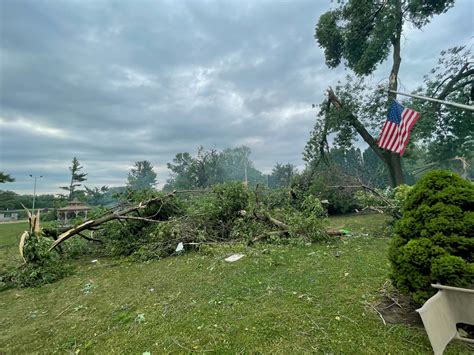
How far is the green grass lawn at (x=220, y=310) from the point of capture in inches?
82.0

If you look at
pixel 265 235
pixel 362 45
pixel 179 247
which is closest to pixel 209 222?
pixel 179 247

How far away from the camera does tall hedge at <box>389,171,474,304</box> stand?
6.32 ft

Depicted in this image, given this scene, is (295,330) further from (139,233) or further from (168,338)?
(139,233)

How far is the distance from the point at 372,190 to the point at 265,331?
6.21m

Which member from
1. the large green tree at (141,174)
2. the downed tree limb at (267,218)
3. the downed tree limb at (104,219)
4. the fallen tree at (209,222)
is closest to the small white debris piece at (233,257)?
the fallen tree at (209,222)

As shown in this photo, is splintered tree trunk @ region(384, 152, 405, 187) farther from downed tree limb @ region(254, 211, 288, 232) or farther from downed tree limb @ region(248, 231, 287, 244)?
downed tree limb @ region(248, 231, 287, 244)

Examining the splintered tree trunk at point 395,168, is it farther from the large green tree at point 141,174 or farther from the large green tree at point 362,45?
the large green tree at point 141,174

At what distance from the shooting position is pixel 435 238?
2.04 meters

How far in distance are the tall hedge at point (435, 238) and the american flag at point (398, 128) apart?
5035 mm

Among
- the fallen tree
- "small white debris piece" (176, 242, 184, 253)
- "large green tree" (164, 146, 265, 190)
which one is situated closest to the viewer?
"small white debris piece" (176, 242, 184, 253)

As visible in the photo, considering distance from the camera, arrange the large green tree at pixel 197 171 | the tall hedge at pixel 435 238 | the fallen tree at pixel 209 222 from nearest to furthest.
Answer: the tall hedge at pixel 435 238 → the fallen tree at pixel 209 222 → the large green tree at pixel 197 171

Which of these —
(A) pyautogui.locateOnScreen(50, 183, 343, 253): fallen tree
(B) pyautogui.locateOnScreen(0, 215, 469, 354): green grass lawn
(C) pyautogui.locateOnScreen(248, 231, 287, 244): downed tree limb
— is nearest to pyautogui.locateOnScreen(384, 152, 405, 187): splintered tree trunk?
(A) pyautogui.locateOnScreen(50, 183, 343, 253): fallen tree

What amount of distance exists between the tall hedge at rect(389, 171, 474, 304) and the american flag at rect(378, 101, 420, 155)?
5035 mm

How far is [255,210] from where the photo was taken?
667cm
